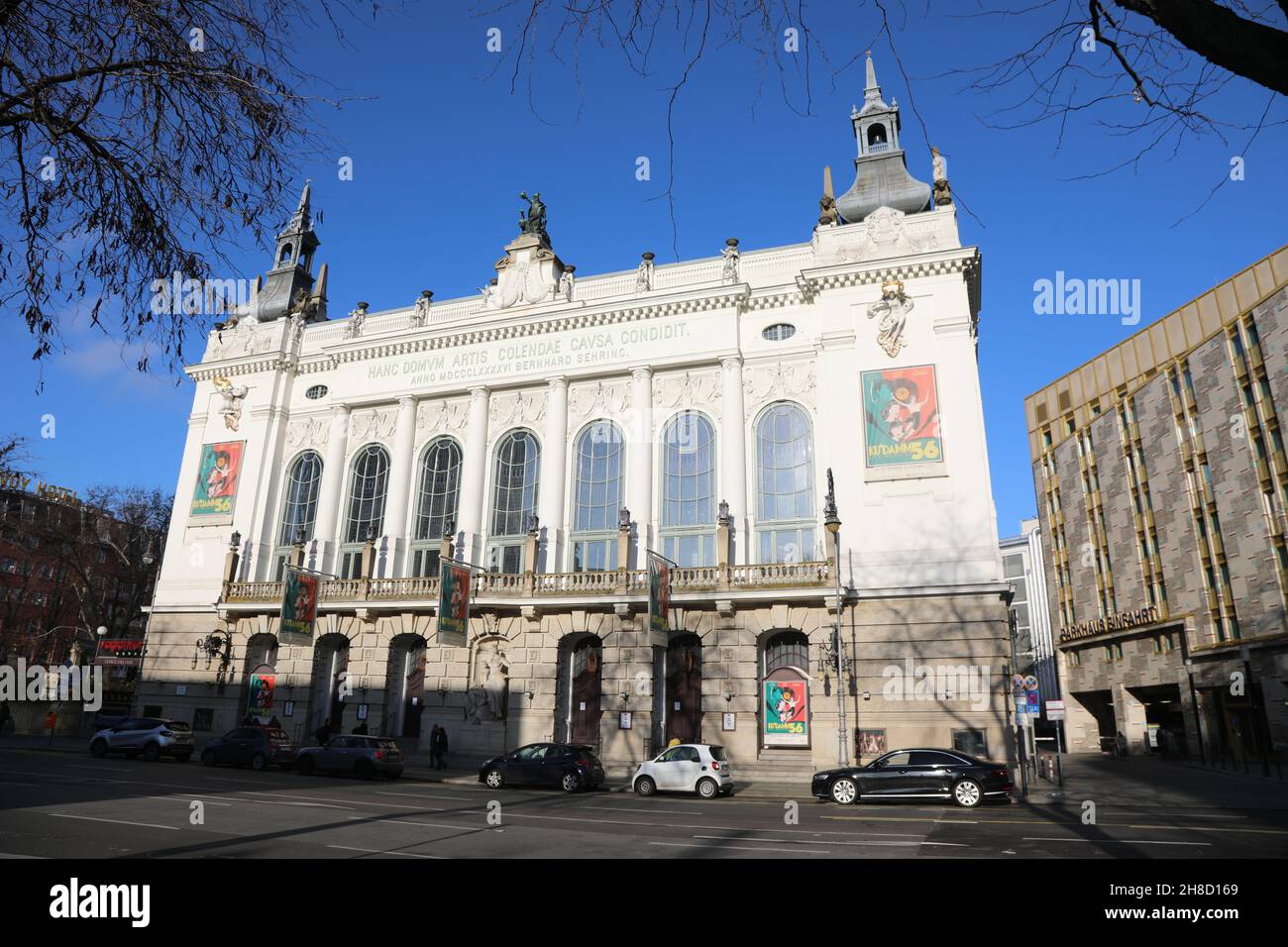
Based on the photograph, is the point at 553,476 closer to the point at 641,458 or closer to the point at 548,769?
the point at 641,458

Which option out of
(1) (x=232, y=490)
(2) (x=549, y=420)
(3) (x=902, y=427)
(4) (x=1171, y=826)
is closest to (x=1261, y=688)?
(3) (x=902, y=427)

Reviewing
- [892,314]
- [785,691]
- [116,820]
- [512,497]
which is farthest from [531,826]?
[892,314]

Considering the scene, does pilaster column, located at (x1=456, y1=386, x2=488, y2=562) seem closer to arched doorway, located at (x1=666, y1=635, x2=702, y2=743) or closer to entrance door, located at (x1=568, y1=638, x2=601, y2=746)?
entrance door, located at (x1=568, y1=638, x2=601, y2=746)

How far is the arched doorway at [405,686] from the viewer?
1341 inches

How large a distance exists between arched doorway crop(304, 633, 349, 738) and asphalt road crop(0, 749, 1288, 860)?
13066mm

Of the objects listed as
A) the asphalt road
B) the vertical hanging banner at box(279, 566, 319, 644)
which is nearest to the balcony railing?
the vertical hanging banner at box(279, 566, 319, 644)

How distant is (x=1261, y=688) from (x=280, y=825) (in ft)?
143

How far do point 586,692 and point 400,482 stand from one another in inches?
540

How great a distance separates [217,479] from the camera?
4081 centimetres

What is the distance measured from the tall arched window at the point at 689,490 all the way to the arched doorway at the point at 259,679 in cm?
1956

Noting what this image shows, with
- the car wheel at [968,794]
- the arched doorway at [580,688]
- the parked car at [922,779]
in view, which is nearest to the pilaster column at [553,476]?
the arched doorway at [580,688]

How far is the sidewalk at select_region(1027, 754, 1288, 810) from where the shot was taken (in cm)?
2161
